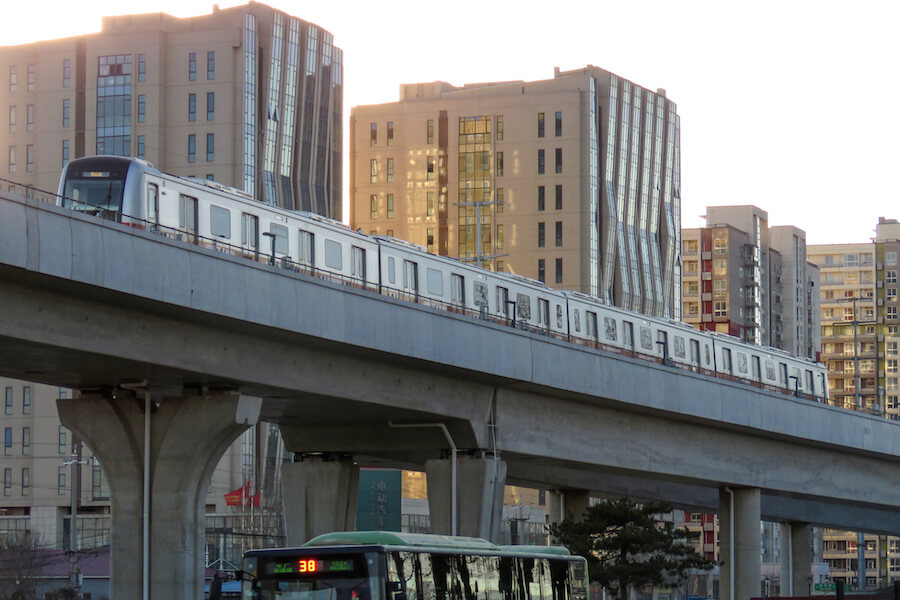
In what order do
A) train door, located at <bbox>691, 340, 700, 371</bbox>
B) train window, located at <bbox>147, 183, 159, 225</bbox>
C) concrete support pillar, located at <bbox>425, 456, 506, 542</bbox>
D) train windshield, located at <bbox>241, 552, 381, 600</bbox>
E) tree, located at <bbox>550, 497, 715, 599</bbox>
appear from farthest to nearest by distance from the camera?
train door, located at <bbox>691, 340, 700, 371</bbox>, tree, located at <bbox>550, 497, 715, 599</bbox>, concrete support pillar, located at <bbox>425, 456, 506, 542</bbox>, train window, located at <bbox>147, 183, 159, 225</bbox>, train windshield, located at <bbox>241, 552, 381, 600</bbox>

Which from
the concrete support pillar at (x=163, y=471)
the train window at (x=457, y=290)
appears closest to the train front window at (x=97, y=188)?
the concrete support pillar at (x=163, y=471)

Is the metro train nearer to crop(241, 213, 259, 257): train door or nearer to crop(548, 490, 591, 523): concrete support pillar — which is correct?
crop(241, 213, 259, 257): train door

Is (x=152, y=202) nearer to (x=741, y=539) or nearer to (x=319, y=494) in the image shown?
(x=319, y=494)

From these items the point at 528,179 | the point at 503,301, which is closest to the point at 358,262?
the point at 503,301

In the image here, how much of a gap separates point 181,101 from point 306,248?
307ft

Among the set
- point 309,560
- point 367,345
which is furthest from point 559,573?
point 367,345

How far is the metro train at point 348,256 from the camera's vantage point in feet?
144

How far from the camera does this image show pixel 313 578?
25031 mm

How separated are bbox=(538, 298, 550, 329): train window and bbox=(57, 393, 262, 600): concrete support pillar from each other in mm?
19420

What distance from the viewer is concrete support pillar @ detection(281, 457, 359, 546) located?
54.0 m

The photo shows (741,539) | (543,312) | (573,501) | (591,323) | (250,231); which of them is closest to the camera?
(250,231)

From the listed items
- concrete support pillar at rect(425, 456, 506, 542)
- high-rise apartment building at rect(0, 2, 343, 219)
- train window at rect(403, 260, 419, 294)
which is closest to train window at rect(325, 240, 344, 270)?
train window at rect(403, 260, 419, 294)

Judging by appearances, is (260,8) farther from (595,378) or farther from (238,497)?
(595,378)

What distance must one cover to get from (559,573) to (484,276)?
24587 millimetres
